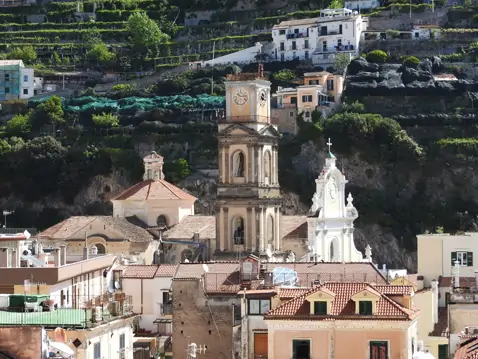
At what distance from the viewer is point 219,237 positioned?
3337 inches

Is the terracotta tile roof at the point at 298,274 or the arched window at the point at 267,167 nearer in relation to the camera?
the terracotta tile roof at the point at 298,274

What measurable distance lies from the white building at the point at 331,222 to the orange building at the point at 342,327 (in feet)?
136

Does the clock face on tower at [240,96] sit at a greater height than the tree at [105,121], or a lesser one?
lesser

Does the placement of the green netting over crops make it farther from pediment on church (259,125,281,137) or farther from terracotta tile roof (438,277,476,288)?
terracotta tile roof (438,277,476,288)

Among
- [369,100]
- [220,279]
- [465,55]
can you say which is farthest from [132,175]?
[220,279]

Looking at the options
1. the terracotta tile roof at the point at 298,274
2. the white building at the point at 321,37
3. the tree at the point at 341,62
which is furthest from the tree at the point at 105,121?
the terracotta tile roof at the point at 298,274

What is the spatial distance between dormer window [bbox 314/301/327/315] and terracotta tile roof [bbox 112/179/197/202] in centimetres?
4993

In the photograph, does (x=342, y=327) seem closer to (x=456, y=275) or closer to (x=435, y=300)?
(x=435, y=300)

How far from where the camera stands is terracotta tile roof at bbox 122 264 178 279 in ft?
212

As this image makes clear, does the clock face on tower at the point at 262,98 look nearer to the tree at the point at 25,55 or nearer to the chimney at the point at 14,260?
the chimney at the point at 14,260

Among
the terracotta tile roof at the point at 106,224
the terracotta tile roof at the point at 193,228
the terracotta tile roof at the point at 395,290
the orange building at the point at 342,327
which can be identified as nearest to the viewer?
the orange building at the point at 342,327

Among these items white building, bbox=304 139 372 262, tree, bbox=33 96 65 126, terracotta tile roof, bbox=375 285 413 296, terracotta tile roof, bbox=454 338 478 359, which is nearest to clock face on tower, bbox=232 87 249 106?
white building, bbox=304 139 372 262

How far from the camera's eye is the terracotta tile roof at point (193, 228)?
88.4 m

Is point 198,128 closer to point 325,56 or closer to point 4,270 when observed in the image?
point 325,56
